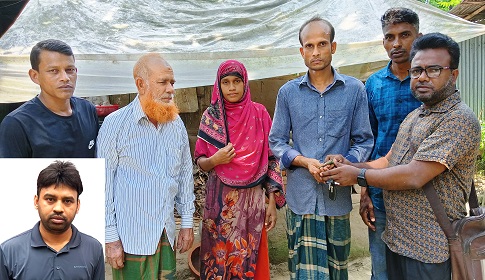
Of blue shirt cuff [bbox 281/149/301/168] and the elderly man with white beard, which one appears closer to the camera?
the elderly man with white beard

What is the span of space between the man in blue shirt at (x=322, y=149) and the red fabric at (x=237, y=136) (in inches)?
12.7

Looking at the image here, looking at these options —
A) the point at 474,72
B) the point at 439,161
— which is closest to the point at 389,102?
the point at 439,161

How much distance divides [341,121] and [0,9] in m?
3.75

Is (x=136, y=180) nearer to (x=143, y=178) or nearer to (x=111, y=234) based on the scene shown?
(x=143, y=178)

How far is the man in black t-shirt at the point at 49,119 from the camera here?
1948 millimetres

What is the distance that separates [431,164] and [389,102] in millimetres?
784

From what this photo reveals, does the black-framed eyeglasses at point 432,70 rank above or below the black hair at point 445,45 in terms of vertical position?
below

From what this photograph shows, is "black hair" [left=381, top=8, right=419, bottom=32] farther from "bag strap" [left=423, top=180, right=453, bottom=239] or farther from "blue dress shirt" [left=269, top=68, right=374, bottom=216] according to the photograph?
"bag strap" [left=423, top=180, right=453, bottom=239]

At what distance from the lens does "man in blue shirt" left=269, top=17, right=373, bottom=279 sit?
2.41 m

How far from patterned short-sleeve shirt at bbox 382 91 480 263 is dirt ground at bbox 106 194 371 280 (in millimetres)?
2043

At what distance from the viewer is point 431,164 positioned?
6.41ft

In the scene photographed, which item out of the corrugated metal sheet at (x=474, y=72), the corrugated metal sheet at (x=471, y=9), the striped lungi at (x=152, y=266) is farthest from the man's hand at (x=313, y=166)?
the corrugated metal sheet at (x=474, y=72)

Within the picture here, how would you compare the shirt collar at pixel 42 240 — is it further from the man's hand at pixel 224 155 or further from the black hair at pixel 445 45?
the black hair at pixel 445 45

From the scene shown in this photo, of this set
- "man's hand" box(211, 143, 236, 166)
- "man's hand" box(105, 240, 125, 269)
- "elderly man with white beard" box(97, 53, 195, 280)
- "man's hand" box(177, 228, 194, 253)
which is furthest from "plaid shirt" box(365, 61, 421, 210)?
"man's hand" box(105, 240, 125, 269)
